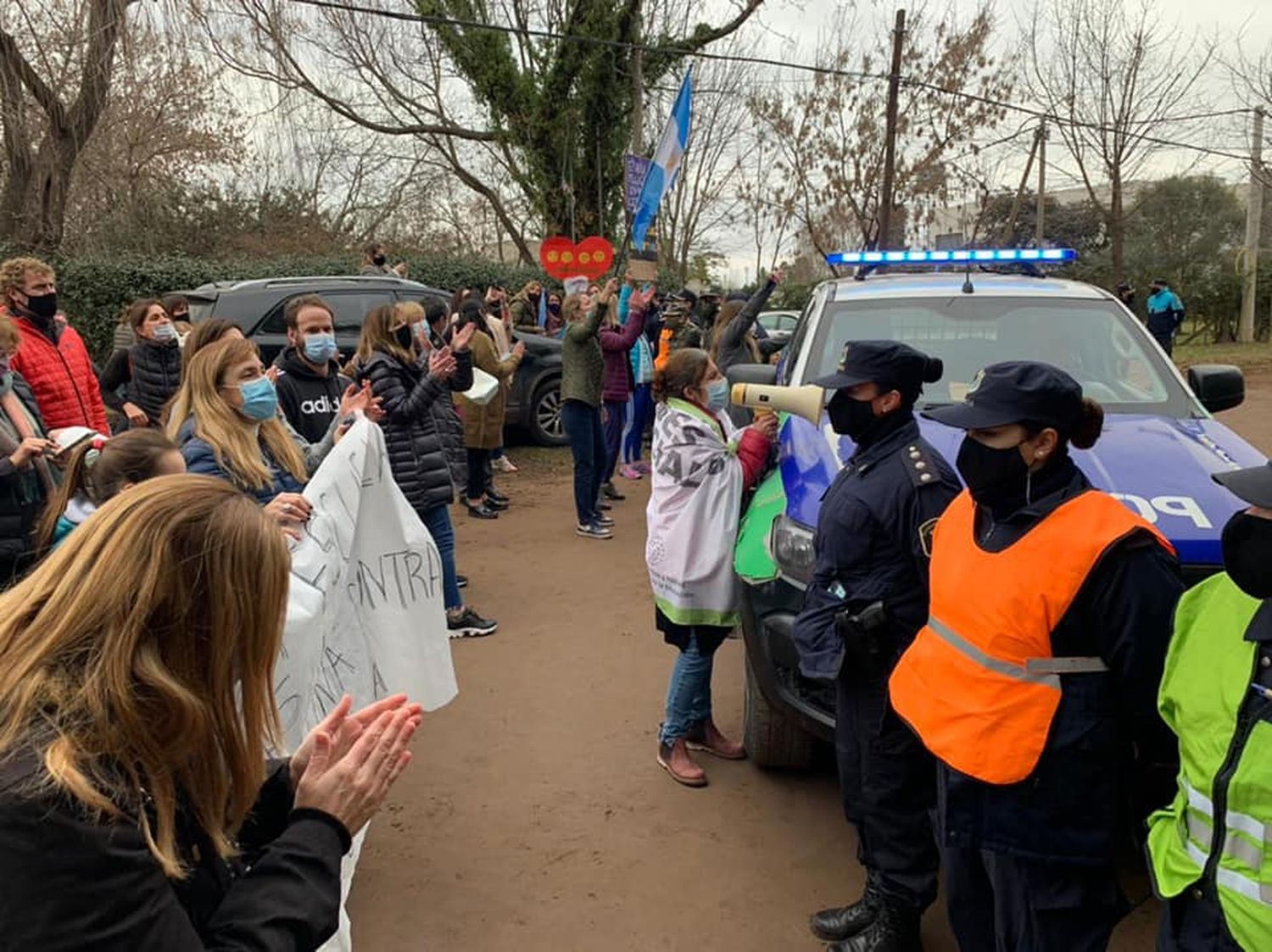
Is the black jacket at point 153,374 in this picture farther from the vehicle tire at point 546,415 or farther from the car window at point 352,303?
the vehicle tire at point 546,415

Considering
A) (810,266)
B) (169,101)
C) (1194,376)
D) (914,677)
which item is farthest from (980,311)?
(810,266)

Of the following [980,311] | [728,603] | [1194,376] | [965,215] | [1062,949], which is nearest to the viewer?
[1062,949]

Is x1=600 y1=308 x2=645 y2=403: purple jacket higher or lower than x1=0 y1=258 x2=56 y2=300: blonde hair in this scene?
lower

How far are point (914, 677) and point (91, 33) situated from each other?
12.2m

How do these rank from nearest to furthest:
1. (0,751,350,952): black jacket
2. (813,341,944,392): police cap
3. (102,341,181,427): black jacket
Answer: (0,751,350,952): black jacket
(813,341,944,392): police cap
(102,341,181,427): black jacket

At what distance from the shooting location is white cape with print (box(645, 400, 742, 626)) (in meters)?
3.81

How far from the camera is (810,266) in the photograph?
42.4 metres

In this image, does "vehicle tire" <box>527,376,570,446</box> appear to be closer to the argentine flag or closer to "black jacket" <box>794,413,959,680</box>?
the argentine flag

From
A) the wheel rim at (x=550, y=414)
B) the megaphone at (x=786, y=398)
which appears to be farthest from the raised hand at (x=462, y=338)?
the wheel rim at (x=550, y=414)

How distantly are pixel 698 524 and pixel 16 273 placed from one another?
4206mm

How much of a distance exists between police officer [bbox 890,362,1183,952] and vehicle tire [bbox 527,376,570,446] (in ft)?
30.2

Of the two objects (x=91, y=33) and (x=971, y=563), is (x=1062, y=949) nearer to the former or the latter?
(x=971, y=563)

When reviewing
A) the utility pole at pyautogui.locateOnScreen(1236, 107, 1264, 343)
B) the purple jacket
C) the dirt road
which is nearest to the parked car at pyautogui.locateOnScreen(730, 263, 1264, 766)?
the dirt road

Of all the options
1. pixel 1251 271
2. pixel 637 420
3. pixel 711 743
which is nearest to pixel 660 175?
pixel 637 420
